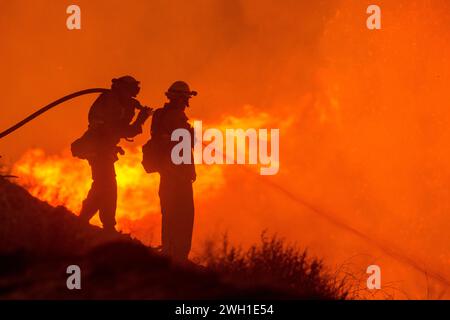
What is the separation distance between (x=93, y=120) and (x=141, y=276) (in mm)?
4962

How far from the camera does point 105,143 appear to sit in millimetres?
14586

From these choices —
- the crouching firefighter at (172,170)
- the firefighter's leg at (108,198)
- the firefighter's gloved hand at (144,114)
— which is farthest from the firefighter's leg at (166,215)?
the firefighter's gloved hand at (144,114)

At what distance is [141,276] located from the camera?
10.0m

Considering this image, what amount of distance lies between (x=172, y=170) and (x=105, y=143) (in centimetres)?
105

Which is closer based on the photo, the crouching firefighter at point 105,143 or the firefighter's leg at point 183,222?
the crouching firefighter at point 105,143

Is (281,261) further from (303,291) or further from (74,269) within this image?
(74,269)

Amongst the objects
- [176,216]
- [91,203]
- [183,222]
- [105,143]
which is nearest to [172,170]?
[176,216]

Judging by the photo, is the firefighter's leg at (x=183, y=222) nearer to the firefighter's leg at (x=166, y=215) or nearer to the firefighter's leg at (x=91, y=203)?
the firefighter's leg at (x=166, y=215)

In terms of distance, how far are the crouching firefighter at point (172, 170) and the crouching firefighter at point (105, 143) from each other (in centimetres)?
35

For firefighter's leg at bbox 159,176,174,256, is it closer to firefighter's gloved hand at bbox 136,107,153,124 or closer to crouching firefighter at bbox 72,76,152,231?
crouching firefighter at bbox 72,76,152,231

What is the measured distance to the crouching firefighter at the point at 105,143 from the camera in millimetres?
14547

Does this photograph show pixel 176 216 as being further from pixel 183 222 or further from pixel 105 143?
pixel 105 143

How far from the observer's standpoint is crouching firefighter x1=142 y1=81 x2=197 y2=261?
579 inches
